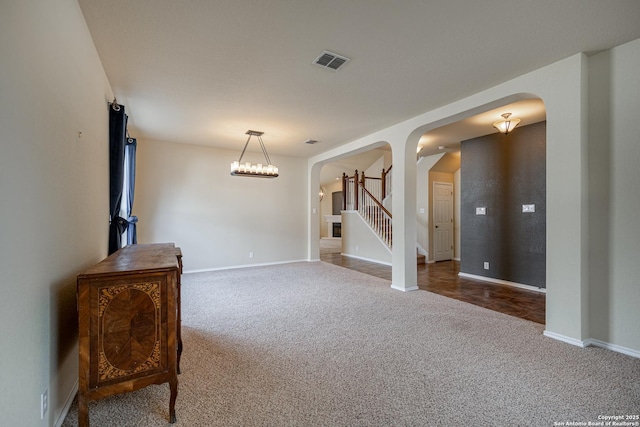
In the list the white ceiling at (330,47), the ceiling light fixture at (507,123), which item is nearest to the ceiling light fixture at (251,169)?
the white ceiling at (330,47)

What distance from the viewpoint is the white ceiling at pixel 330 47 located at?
2.06m

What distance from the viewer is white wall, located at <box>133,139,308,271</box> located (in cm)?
564

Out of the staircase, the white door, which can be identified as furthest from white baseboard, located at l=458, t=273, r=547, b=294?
the white door

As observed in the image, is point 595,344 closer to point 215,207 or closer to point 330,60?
point 330,60

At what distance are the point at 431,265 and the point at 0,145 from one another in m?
7.18

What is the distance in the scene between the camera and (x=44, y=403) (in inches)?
58.2

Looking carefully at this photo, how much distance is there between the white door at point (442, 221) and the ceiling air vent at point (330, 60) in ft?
17.5

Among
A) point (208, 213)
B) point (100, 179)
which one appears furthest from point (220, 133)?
point (100, 179)

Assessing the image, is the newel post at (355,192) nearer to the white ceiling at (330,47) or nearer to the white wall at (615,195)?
the white ceiling at (330,47)

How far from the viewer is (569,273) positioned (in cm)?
271

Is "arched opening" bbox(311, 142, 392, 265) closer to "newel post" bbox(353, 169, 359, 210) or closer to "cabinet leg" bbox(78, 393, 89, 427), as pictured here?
"newel post" bbox(353, 169, 359, 210)

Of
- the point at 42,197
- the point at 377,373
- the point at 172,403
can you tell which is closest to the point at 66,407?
the point at 172,403

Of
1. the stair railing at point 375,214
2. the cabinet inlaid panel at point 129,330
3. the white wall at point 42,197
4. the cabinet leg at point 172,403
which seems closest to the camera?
the white wall at point 42,197

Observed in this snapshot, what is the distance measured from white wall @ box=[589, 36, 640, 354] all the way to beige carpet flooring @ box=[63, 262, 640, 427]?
0.37m
